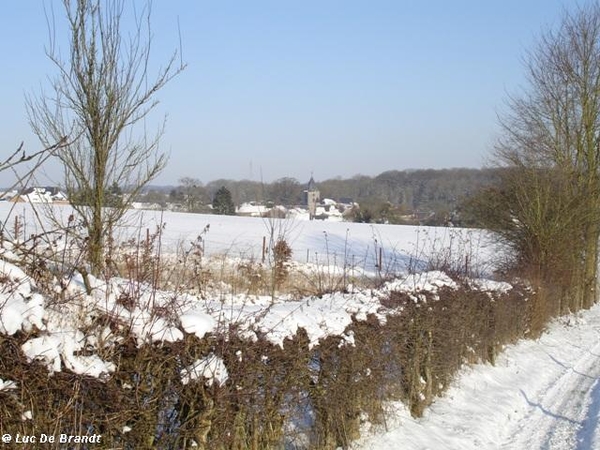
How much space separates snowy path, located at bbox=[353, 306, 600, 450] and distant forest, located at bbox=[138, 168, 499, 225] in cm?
394

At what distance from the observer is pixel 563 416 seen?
8789 millimetres

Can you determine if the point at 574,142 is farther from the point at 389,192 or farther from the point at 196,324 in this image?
the point at 389,192

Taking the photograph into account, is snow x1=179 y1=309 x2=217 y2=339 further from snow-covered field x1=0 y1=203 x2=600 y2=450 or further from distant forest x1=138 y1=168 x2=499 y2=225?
distant forest x1=138 y1=168 x2=499 y2=225

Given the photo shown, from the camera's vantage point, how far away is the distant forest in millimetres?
13852

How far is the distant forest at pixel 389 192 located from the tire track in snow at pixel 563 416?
4.89m

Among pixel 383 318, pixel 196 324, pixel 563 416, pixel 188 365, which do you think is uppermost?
pixel 196 324

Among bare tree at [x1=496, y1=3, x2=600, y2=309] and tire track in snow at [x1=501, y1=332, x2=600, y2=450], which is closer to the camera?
tire track in snow at [x1=501, y1=332, x2=600, y2=450]

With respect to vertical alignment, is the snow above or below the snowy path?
above

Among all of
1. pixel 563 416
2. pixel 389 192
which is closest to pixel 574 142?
pixel 563 416

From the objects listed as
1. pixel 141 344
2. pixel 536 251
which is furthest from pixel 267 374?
pixel 536 251

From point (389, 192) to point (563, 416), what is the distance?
52367 mm

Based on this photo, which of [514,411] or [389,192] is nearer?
[514,411]

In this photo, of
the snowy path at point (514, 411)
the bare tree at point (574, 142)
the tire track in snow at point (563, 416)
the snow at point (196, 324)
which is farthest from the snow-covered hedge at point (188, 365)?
the bare tree at point (574, 142)

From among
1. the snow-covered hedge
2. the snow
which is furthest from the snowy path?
the snow
